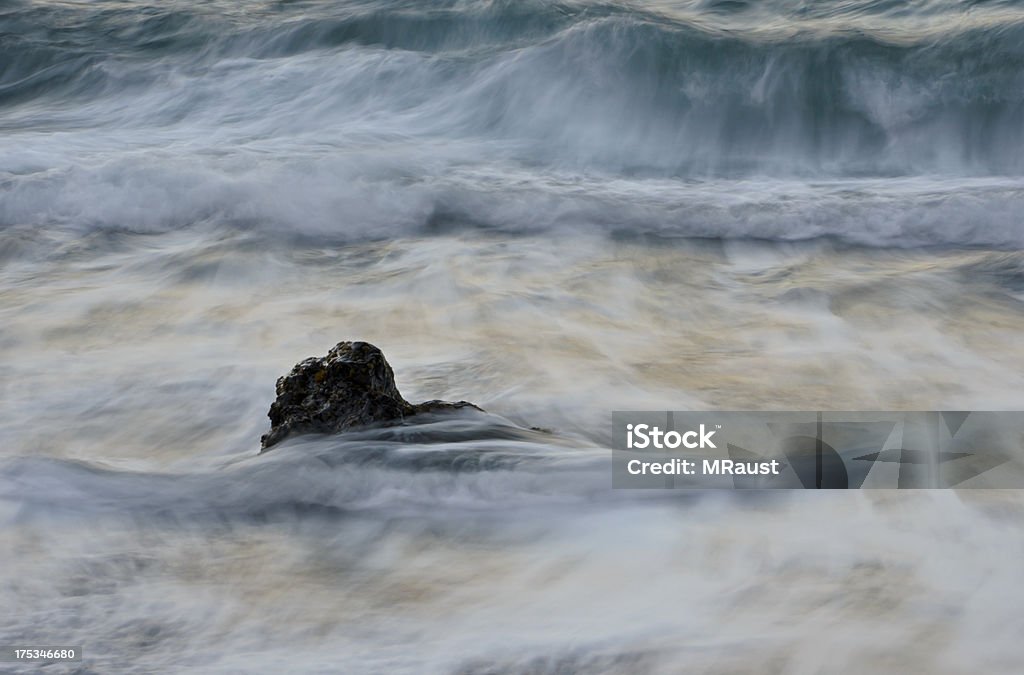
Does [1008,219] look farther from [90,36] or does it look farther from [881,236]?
[90,36]

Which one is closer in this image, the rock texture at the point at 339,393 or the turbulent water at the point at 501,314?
the turbulent water at the point at 501,314

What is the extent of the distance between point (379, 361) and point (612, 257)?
8.95ft

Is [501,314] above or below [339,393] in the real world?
below

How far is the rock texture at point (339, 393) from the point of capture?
2.88 m

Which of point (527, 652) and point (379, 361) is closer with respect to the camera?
point (527, 652)

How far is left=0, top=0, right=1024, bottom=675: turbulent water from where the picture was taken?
2377 mm

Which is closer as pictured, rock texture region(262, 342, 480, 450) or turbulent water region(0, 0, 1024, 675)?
turbulent water region(0, 0, 1024, 675)

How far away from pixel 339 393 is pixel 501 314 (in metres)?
1.64

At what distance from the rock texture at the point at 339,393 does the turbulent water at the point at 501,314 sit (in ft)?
0.19

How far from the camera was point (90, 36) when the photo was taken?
10.3 m

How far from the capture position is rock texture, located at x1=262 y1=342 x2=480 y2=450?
9.43ft

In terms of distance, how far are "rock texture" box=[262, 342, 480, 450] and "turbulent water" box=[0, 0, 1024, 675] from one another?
59 mm

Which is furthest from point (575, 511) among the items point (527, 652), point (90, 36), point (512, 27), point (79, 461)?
point (90, 36)

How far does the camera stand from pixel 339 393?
9.64 feet
